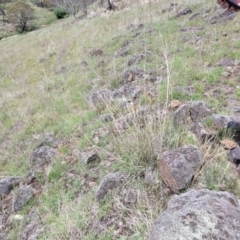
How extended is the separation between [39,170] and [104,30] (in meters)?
6.86

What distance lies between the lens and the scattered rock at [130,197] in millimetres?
2065

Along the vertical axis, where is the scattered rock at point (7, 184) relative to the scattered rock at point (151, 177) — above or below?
below

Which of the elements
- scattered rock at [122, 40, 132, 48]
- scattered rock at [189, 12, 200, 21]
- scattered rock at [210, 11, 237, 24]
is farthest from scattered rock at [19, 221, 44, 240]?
scattered rock at [189, 12, 200, 21]

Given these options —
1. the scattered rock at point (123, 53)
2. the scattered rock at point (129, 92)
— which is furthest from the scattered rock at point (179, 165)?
the scattered rock at point (123, 53)

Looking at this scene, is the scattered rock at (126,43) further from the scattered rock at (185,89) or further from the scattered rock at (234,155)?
the scattered rock at (234,155)

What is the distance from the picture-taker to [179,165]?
199 centimetres

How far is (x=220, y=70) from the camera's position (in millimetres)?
3832

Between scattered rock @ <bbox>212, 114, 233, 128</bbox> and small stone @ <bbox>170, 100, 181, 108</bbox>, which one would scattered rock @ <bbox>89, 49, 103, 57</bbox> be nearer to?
small stone @ <bbox>170, 100, 181, 108</bbox>

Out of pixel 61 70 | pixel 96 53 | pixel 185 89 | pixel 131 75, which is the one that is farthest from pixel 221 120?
pixel 61 70

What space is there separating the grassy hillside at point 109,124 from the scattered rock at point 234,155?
0.08 metres

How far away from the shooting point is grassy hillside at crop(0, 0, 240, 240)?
6.70ft

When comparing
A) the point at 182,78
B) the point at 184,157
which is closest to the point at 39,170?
the point at 184,157

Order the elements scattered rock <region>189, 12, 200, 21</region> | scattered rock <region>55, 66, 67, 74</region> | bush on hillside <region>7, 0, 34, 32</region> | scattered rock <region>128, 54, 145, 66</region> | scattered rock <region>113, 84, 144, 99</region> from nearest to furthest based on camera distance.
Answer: scattered rock <region>113, 84, 144, 99</region> < scattered rock <region>128, 54, 145, 66</region> < scattered rock <region>55, 66, 67, 74</region> < scattered rock <region>189, 12, 200, 21</region> < bush on hillside <region>7, 0, 34, 32</region>

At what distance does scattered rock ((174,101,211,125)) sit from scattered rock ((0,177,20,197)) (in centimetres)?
176
